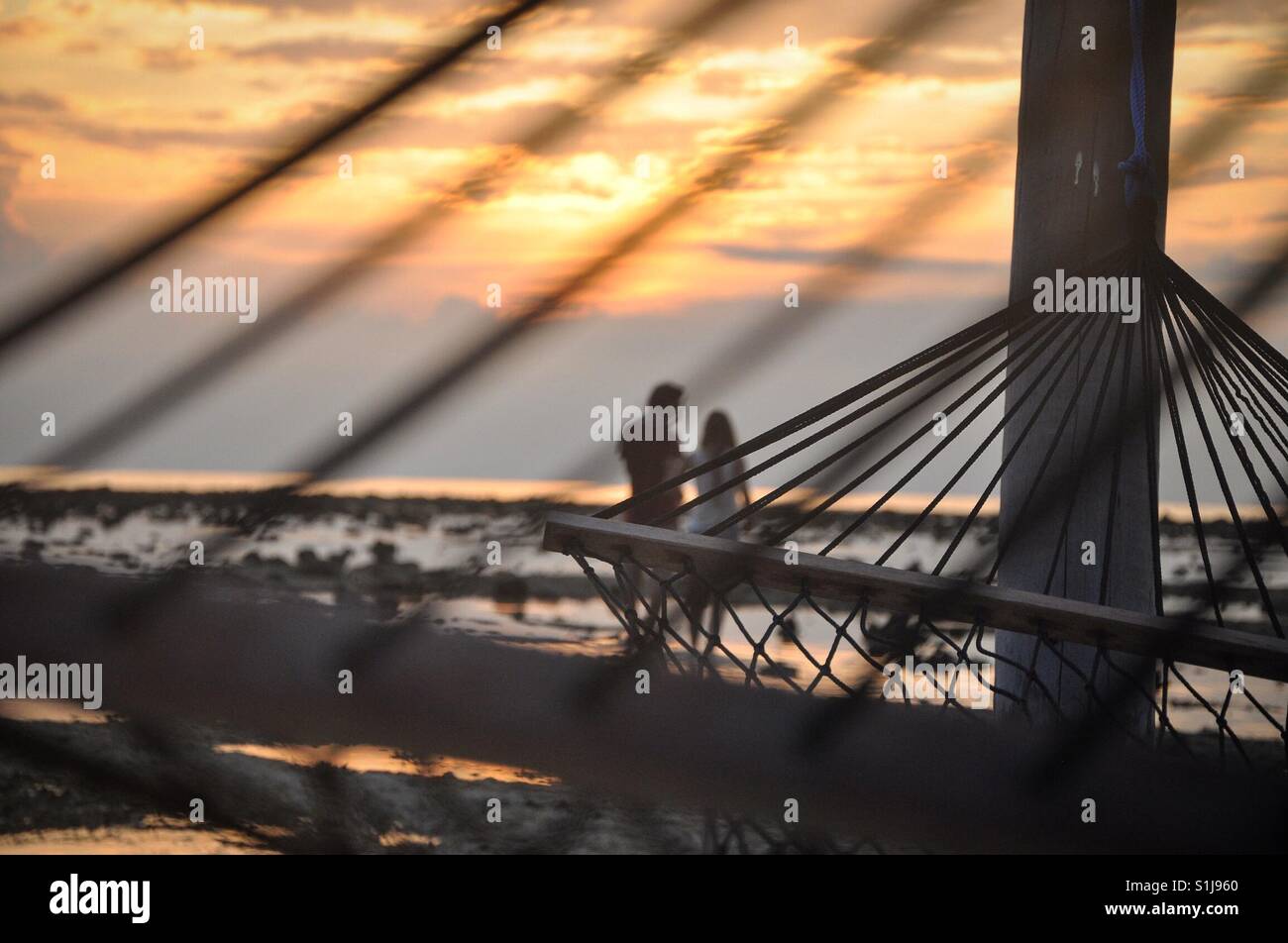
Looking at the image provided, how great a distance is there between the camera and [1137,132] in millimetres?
1151

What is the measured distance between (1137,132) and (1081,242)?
0.13 metres

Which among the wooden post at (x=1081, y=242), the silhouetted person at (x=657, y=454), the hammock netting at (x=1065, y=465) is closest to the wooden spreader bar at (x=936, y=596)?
the hammock netting at (x=1065, y=465)

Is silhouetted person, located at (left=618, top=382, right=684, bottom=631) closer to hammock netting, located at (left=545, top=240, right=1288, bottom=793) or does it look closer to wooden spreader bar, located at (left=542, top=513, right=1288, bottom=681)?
hammock netting, located at (left=545, top=240, right=1288, bottom=793)

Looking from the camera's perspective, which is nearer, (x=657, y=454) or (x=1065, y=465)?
(x=1065, y=465)

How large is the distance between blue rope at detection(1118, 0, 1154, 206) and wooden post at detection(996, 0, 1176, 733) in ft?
0.09

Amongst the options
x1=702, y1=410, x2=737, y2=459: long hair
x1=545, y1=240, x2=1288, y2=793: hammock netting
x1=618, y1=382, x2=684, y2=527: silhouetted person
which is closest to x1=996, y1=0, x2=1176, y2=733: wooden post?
x1=545, y1=240, x2=1288, y2=793: hammock netting

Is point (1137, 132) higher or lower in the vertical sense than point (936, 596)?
higher

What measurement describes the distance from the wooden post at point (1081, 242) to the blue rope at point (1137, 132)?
3 centimetres

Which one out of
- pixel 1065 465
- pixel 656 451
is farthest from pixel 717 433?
pixel 1065 465

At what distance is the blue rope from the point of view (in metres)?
1.14

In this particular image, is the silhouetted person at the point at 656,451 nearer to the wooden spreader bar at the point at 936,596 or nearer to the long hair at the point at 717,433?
the long hair at the point at 717,433

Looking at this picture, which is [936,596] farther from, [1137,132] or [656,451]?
[656,451]
